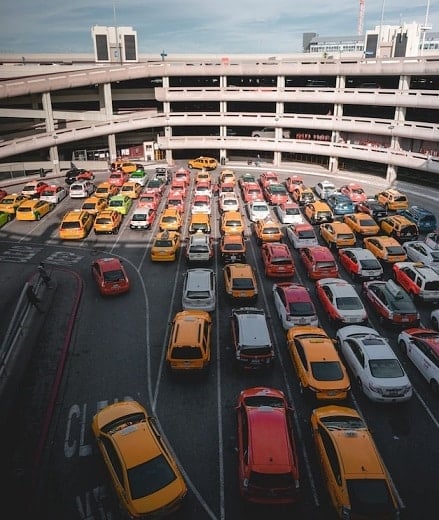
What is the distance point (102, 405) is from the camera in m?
16.3

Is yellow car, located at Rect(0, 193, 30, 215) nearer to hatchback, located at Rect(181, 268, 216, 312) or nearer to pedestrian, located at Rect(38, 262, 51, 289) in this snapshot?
pedestrian, located at Rect(38, 262, 51, 289)

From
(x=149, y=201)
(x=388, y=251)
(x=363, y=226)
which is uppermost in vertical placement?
(x=149, y=201)

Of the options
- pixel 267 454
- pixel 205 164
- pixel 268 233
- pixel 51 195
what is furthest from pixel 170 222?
pixel 205 164

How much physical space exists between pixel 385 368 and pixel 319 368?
2384 mm

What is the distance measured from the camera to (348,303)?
20.9 m

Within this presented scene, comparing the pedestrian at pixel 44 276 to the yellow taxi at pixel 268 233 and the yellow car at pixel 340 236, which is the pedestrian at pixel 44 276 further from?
the yellow car at pixel 340 236

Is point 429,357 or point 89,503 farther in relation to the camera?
point 429,357

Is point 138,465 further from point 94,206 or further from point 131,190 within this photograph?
point 131,190

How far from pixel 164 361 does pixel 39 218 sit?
22.9m

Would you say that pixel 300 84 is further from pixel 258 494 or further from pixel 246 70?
pixel 258 494

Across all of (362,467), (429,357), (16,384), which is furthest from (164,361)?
(429,357)

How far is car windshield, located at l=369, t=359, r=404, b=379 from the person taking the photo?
16094mm

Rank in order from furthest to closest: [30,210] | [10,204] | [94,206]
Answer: [10,204]
[94,206]
[30,210]

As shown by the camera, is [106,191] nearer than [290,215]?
No
